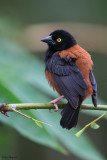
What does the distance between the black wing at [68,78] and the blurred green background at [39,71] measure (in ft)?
0.52

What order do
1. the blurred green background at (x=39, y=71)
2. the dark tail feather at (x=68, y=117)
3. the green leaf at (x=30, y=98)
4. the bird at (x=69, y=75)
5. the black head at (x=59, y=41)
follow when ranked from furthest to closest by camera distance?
the black head at (x=59, y=41)
the bird at (x=69, y=75)
the dark tail feather at (x=68, y=117)
the blurred green background at (x=39, y=71)
the green leaf at (x=30, y=98)

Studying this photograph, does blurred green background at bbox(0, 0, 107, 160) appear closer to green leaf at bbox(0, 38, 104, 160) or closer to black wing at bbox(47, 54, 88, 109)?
green leaf at bbox(0, 38, 104, 160)

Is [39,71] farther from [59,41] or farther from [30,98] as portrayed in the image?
[30,98]

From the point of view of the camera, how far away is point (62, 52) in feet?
13.9

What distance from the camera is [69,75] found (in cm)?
378

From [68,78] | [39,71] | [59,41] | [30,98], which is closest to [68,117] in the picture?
[30,98]

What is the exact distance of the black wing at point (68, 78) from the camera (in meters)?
3.46

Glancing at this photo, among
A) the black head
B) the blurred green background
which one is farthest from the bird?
the blurred green background

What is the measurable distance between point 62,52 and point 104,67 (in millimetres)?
4355

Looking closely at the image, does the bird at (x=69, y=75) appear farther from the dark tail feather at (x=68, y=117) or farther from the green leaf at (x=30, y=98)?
the green leaf at (x=30, y=98)

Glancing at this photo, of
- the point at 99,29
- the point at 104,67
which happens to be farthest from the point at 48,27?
the point at 104,67

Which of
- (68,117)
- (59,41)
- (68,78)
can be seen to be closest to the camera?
(68,117)

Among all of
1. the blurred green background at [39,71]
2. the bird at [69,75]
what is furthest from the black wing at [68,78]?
the blurred green background at [39,71]

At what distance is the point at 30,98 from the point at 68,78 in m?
0.65
